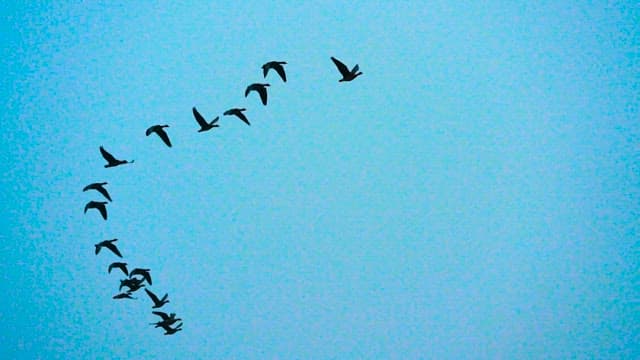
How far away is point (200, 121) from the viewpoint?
25266 millimetres

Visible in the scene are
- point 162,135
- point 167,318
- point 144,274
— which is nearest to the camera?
point 162,135

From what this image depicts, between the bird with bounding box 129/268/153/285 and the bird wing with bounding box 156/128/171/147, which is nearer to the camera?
the bird wing with bounding box 156/128/171/147

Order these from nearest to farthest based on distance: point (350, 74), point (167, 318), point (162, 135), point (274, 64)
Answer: point (350, 74) → point (274, 64) → point (162, 135) → point (167, 318)

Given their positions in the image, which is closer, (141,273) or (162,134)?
(162,134)

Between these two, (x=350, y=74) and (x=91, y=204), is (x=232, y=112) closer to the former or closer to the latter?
(x=350, y=74)

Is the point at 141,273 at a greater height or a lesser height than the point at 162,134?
lesser

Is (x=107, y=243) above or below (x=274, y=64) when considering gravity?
below

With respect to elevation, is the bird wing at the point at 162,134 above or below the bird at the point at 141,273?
above

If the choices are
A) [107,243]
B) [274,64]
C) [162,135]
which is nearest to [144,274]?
[107,243]

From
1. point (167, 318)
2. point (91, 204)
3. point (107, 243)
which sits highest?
point (91, 204)

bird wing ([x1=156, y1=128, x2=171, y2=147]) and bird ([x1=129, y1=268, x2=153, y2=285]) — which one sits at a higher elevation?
bird wing ([x1=156, y1=128, x2=171, y2=147])

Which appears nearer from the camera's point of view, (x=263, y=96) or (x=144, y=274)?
(x=263, y=96)

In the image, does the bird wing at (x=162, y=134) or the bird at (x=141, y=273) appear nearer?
the bird wing at (x=162, y=134)

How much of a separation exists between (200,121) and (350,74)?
6617mm
